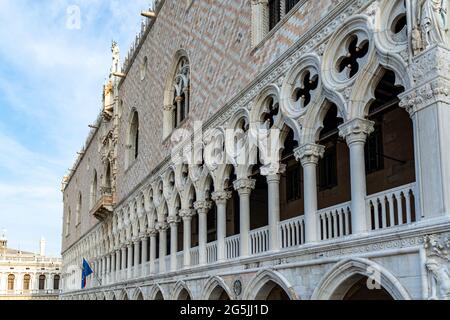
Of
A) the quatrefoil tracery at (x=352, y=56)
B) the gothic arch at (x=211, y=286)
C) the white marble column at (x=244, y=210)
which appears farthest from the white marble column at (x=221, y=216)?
the quatrefoil tracery at (x=352, y=56)

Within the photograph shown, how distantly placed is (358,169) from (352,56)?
2.06m

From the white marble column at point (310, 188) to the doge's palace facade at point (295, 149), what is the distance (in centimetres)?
2

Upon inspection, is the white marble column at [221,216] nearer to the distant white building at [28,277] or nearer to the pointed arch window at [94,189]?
the pointed arch window at [94,189]

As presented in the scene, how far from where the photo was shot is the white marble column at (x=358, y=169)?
8218 mm

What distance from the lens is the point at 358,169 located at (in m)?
8.35

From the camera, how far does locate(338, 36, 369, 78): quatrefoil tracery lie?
28.4 ft

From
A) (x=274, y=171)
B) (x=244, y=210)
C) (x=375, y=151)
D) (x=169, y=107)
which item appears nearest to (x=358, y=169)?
(x=274, y=171)

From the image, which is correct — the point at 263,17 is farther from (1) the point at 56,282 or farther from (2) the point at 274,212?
(1) the point at 56,282

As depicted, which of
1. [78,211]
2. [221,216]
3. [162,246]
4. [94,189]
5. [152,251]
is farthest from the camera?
[78,211]

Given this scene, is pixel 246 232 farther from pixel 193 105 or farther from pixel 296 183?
pixel 193 105

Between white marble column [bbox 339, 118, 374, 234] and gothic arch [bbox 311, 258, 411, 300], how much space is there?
481 mm

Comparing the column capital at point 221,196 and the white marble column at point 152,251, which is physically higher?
the column capital at point 221,196

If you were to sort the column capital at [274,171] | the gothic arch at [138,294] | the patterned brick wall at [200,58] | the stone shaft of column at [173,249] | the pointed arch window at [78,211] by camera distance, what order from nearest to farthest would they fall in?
the column capital at [274,171] < the patterned brick wall at [200,58] < the stone shaft of column at [173,249] < the gothic arch at [138,294] < the pointed arch window at [78,211]

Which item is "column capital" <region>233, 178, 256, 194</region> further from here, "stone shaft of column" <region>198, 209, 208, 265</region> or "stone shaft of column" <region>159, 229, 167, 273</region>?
"stone shaft of column" <region>159, 229, 167, 273</region>
